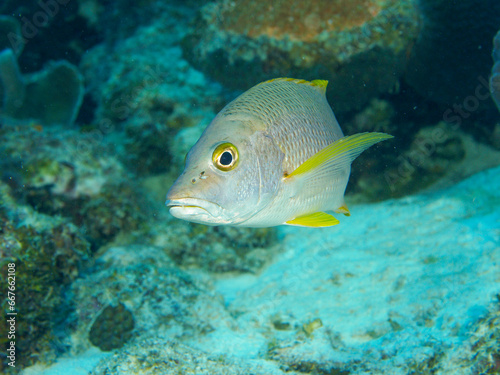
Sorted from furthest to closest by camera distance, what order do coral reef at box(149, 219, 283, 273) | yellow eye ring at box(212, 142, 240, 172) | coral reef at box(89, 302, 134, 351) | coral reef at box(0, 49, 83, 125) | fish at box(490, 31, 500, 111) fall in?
coral reef at box(0, 49, 83, 125) < coral reef at box(149, 219, 283, 273) < fish at box(490, 31, 500, 111) < coral reef at box(89, 302, 134, 351) < yellow eye ring at box(212, 142, 240, 172)

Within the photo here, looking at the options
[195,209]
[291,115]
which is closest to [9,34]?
[291,115]

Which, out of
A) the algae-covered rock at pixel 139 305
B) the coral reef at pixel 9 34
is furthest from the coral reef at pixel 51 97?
the algae-covered rock at pixel 139 305

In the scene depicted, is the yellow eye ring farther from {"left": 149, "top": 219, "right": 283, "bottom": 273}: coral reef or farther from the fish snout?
{"left": 149, "top": 219, "right": 283, "bottom": 273}: coral reef

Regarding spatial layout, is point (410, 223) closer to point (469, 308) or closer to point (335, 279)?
point (335, 279)

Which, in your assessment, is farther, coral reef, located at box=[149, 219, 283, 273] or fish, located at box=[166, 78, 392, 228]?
coral reef, located at box=[149, 219, 283, 273]

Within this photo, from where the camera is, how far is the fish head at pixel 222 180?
181 centimetres

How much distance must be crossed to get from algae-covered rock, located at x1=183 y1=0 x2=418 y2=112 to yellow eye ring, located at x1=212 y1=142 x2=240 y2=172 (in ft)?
11.6

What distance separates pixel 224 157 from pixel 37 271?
2.86 meters

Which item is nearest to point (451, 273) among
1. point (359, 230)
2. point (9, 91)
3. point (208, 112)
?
point (359, 230)

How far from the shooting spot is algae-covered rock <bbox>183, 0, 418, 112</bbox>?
482 centimetres

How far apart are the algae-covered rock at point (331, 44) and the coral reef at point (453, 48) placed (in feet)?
0.93

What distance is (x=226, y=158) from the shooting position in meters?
1.91

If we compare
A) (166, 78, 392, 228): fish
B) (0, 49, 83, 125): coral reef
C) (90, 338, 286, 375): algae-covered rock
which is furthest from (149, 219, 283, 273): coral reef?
(0, 49, 83, 125): coral reef

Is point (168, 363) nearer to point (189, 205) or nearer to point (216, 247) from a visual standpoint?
point (189, 205)
